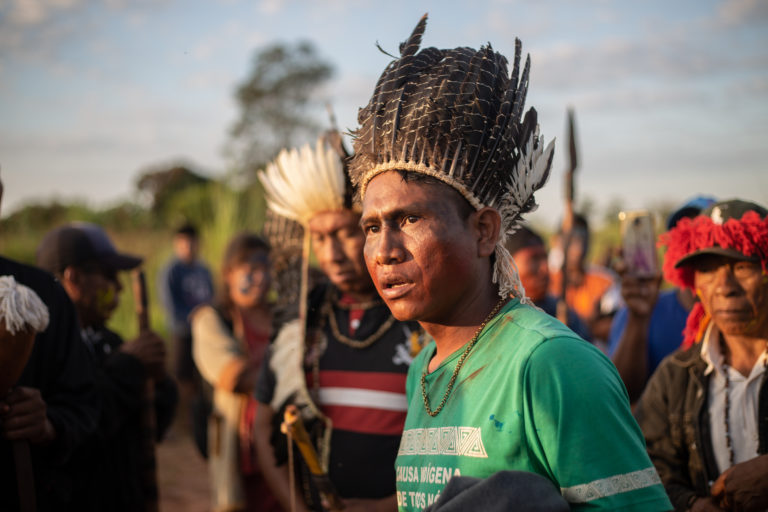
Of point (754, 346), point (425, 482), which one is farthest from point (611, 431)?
point (754, 346)

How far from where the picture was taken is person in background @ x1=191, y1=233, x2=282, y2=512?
16.5 feet

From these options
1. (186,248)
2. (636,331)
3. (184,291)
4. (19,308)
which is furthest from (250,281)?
(186,248)

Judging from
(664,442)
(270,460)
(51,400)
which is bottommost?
(270,460)

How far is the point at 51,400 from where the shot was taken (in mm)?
2912

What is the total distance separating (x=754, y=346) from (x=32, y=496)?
312 centimetres

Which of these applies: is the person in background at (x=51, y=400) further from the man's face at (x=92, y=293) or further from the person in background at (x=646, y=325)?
the person in background at (x=646, y=325)

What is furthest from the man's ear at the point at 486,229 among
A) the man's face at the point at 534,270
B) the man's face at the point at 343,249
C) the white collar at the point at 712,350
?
the man's face at the point at 534,270

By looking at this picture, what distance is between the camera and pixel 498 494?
140 cm

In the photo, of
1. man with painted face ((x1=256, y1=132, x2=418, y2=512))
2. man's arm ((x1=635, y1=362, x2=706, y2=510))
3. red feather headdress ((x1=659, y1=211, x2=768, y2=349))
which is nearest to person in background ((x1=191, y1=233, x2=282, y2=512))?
man with painted face ((x1=256, y1=132, x2=418, y2=512))

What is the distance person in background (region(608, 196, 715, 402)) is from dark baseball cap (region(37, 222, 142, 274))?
10.2 ft

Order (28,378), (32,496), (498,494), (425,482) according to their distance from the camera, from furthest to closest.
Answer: (28,378)
(32,496)
(425,482)
(498,494)

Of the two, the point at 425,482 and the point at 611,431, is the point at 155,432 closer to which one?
the point at 425,482

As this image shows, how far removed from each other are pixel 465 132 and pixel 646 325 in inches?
94.0

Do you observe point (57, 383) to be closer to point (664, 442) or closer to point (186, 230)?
point (664, 442)
